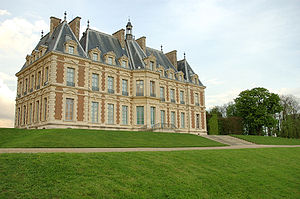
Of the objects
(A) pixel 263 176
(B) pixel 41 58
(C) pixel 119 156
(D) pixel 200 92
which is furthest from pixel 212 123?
(C) pixel 119 156

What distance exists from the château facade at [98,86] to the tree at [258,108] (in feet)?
39.9

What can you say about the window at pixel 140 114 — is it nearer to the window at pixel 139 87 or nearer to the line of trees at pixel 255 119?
the window at pixel 139 87

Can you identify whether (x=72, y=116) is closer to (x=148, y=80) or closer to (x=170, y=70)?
(x=148, y=80)

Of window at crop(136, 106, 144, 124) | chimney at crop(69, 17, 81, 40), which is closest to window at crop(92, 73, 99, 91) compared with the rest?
chimney at crop(69, 17, 81, 40)

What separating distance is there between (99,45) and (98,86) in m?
5.10

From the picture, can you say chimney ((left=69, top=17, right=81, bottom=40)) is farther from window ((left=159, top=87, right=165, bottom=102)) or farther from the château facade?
window ((left=159, top=87, right=165, bottom=102))

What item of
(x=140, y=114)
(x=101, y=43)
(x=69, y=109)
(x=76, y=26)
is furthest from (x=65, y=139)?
(x=101, y=43)

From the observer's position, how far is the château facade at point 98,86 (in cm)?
2300

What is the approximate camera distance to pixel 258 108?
41.3m

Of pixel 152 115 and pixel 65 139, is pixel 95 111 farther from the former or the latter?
pixel 65 139

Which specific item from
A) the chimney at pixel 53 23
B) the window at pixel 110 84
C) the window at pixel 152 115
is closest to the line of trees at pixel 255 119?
the window at pixel 152 115

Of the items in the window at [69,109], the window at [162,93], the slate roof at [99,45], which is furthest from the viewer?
the window at [162,93]

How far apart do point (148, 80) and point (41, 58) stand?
1093 cm

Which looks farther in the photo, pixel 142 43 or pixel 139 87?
pixel 142 43
